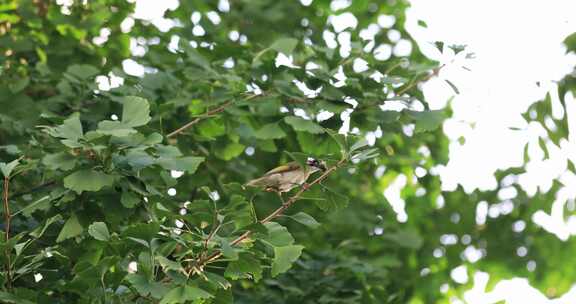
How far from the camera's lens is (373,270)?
4180 millimetres

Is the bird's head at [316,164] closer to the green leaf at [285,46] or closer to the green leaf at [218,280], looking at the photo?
the green leaf at [218,280]

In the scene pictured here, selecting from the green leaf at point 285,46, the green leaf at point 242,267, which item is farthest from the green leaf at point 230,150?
the green leaf at point 242,267

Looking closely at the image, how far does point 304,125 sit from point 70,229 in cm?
86

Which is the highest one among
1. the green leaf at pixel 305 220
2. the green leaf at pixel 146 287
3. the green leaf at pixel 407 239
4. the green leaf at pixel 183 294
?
the green leaf at pixel 183 294

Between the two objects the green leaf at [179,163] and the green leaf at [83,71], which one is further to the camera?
the green leaf at [83,71]

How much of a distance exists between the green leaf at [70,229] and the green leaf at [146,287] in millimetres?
362

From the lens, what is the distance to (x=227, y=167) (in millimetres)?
4504

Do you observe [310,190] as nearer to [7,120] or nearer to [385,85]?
[385,85]

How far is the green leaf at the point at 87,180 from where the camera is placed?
2502mm

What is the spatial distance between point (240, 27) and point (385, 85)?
1.80 metres

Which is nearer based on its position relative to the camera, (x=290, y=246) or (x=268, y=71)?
(x=290, y=246)

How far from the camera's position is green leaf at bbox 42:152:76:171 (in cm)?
255

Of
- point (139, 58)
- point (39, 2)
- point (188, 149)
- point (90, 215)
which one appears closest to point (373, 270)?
point (188, 149)

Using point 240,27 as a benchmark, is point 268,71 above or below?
above
